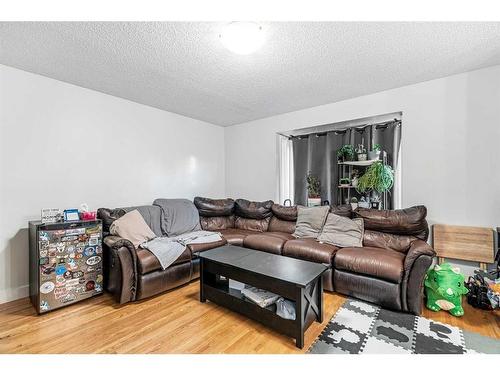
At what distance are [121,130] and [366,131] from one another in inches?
139

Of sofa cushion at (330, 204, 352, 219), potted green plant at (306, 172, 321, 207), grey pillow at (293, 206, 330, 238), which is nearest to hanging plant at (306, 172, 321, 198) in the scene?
potted green plant at (306, 172, 321, 207)

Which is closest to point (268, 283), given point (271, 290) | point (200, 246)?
point (271, 290)

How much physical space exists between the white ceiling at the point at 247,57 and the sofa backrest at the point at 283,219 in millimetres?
1695

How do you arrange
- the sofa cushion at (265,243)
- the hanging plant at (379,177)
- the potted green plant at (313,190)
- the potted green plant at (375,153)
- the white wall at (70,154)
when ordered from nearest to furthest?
1. the white wall at (70,154)
2. the sofa cushion at (265,243)
3. the hanging plant at (379,177)
4. the potted green plant at (375,153)
5. the potted green plant at (313,190)

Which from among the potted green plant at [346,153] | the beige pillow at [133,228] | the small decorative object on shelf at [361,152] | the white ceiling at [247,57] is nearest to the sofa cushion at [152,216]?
the beige pillow at [133,228]

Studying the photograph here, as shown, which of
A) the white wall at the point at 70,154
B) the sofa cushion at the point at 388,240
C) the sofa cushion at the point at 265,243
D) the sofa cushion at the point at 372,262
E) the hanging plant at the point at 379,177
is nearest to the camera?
the sofa cushion at the point at 372,262

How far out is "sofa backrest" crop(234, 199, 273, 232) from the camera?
376 centimetres

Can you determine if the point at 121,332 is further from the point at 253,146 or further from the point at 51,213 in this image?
the point at 253,146

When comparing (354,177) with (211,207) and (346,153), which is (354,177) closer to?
(346,153)

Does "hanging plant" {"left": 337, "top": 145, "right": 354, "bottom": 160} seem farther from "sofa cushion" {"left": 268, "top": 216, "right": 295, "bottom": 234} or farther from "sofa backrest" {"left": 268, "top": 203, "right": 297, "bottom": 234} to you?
"sofa cushion" {"left": 268, "top": 216, "right": 295, "bottom": 234}

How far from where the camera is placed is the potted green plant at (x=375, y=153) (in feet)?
10.1

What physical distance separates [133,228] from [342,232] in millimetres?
2540

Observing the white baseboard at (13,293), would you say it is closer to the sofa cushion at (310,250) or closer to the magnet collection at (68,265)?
the magnet collection at (68,265)

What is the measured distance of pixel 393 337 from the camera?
5.69 ft
